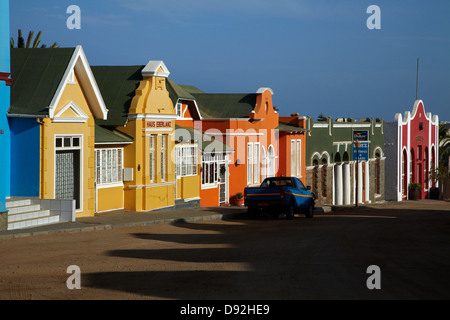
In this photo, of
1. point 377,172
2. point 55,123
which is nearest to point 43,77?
point 55,123

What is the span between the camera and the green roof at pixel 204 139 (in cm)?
3092

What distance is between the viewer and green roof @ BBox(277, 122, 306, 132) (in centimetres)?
4214

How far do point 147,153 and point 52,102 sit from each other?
20.6ft

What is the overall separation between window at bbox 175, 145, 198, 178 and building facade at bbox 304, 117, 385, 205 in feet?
47.0

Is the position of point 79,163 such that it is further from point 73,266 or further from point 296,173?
point 296,173

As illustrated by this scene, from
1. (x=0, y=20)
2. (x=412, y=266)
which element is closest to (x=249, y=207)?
(x=0, y=20)

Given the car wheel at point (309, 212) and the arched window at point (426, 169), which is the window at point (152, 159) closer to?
the car wheel at point (309, 212)

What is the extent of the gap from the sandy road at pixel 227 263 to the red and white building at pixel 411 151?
1456 inches

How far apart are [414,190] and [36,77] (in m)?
44.7

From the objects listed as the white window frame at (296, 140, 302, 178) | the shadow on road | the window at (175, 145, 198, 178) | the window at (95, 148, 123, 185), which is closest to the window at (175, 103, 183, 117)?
the window at (175, 145, 198, 178)

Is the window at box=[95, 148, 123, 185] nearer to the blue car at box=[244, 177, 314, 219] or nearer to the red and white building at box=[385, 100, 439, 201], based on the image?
the blue car at box=[244, 177, 314, 219]

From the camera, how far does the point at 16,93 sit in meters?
22.1

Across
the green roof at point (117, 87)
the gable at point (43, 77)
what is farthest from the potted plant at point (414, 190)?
the gable at point (43, 77)

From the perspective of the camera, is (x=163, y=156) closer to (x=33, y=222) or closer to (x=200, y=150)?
(x=200, y=150)
